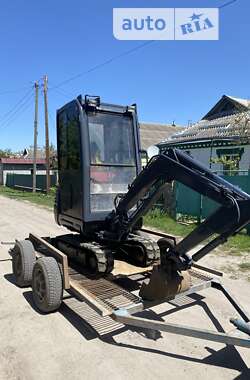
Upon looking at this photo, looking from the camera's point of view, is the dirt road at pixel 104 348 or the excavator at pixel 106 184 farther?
the excavator at pixel 106 184

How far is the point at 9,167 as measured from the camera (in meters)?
46.6

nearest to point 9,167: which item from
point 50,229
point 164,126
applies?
point 164,126

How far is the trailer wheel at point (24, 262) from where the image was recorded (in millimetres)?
5551

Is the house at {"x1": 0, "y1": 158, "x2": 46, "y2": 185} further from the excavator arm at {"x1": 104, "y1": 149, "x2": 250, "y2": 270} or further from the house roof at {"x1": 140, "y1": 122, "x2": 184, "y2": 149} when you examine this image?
the excavator arm at {"x1": 104, "y1": 149, "x2": 250, "y2": 270}

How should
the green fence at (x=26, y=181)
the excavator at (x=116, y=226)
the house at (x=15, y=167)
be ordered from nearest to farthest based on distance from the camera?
1. the excavator at (x=116, y=226)
2. the green fence at (x=26, y=181)
3. the house at (x=15, y=167)

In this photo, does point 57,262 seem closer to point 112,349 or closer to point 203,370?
point 112,349

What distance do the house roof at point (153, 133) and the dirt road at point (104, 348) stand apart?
27.9 metres

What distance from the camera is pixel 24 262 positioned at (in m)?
5.55

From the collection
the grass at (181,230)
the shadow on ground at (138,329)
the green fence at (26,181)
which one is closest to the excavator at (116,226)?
the shadow on ground at (138,329)

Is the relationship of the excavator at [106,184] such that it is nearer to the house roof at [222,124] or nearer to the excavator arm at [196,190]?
the excavator arm at [196,190]

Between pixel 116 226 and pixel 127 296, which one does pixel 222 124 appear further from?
pixel 127 296

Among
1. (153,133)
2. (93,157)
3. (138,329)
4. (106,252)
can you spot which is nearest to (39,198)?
(153,133)

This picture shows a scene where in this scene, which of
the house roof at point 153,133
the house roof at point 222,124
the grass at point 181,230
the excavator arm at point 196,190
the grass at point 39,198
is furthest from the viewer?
the house roof at point 153,133

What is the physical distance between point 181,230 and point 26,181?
2658cm
